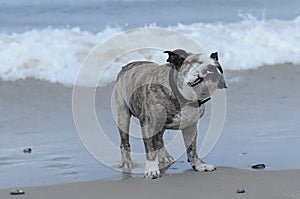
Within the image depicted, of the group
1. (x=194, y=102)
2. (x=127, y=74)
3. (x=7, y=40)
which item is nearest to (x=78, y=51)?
(x=7, y=40)

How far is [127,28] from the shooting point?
15.7 meters

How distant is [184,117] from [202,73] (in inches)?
17.4

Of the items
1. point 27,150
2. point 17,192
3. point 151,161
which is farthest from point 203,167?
point 27,150

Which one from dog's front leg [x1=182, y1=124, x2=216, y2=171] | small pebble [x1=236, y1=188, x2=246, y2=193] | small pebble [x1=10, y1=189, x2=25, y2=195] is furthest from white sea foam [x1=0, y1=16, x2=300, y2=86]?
small pebble [x1=236, y1=188, x2=246, y2=193]

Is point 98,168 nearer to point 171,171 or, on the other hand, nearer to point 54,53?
point 171,171

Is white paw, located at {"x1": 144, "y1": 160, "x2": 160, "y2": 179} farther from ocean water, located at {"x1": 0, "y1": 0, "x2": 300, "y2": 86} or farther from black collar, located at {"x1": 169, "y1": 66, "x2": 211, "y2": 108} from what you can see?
ocean water, located at {"x1": 0, "y1": 0, "x2": 300, "y2": 86}

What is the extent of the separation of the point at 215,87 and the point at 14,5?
1347 cm

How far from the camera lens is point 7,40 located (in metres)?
13.6

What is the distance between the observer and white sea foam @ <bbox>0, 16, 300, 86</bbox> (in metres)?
11.7

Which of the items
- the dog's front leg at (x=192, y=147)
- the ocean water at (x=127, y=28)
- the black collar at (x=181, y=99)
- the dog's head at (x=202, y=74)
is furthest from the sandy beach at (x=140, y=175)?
the ocean water at (x=127, y=28)

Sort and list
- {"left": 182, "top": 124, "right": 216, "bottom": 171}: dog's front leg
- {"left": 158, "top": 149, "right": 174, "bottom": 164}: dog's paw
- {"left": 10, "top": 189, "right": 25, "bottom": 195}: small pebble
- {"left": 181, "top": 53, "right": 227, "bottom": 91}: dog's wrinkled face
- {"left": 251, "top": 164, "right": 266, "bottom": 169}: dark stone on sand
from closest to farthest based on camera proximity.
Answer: {"left": 10, "top": 189, "right": 25, "bottom": 195}: small pebble
{"left": 181, "top": 53, "right": 227, "bottom": 91}: dog's wrinkled face
{"left": 251, "top": 164, "right": 266, "bottom": 169}: dark stone on sand
{"left": 182, "top": 124, "right": 216, "bottom": 171}: dog's front leg
{"left": 158, "top": 149, "right": 174, "bottom": 164}: dog's paw

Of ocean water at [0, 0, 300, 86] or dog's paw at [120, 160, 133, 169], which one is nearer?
dog's paw at [120, 160, 133, 169]

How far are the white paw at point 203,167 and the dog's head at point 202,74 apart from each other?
0.63 m

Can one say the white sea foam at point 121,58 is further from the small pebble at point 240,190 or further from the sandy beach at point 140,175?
the small pebble at point 240,190
